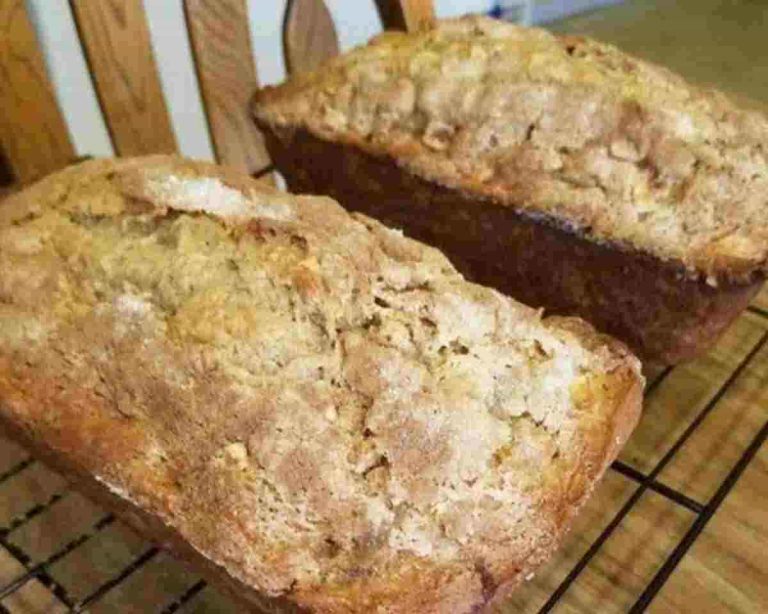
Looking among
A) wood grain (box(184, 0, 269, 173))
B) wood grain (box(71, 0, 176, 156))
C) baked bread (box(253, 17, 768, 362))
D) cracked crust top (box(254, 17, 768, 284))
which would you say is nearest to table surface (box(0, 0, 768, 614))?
baked bread (box(253, 17, 768, 362))

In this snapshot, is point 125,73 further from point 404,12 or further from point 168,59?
point 168,59

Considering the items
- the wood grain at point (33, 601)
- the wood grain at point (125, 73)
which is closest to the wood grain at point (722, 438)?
the wood grain at point (33, 601)

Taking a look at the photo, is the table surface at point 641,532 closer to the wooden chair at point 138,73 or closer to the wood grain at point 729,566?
the wood grain at point 729,566

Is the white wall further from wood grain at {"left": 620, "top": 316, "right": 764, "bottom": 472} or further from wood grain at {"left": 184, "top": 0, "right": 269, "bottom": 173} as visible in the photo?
wood grain at {"left": 620, "top": 316, "right": 764, "bottom": 472}

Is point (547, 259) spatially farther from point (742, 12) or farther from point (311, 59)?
point (742, 12)

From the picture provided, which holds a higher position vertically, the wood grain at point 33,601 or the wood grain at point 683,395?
the wood grain at point 33,601

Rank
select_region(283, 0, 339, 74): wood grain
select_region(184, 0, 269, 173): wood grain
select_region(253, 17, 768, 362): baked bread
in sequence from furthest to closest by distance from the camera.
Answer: select_region(283, 0, 339, 74): wood grain, select_region(184, 0, 269, 173): wood grain, select_region(253, 17, 768, 362): baked bread

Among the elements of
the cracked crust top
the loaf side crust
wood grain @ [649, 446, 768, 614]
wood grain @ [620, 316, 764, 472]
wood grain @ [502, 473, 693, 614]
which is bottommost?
wood grain @ [649, 446, 768, 614]
